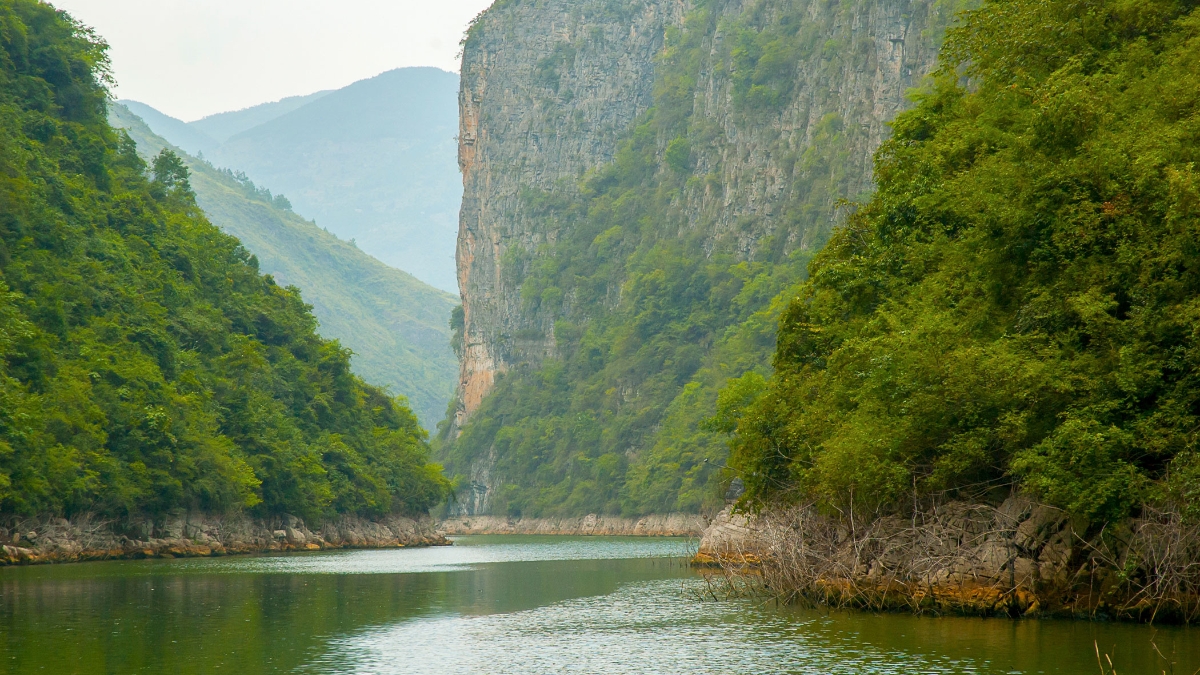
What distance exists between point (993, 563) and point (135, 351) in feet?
177

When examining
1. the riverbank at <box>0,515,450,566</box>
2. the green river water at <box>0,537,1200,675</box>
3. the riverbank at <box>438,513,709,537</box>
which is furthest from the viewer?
the riverbank at <box>438,513,709,537</box>

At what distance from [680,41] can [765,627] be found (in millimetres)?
139721

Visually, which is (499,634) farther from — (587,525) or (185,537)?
(587,525)

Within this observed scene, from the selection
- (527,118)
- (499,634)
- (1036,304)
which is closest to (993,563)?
(1036,304)

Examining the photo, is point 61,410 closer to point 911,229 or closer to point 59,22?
point 59,22

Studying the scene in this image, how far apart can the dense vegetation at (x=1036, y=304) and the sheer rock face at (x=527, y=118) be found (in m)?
130

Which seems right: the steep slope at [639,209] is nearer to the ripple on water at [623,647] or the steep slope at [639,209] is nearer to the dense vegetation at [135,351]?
the dense vegetation at [135,351]

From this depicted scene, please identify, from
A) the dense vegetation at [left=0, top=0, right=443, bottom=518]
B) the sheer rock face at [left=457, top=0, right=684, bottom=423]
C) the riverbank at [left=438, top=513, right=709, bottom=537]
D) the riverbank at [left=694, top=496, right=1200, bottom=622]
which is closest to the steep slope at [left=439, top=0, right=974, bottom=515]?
the sheer rock face at [left=457, top=0, right=684, bottom=423]

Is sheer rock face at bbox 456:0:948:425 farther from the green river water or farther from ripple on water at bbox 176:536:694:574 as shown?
the green river water

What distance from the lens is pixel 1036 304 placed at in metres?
27.9

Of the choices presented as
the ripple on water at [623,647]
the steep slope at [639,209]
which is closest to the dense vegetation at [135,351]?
the ripple on water at [623,647]

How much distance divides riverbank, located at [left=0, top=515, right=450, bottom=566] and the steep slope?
1059 inches

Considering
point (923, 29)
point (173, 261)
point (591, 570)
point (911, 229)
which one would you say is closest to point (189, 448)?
point (173, 261)

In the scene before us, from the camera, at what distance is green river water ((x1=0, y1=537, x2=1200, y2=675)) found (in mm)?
22594
